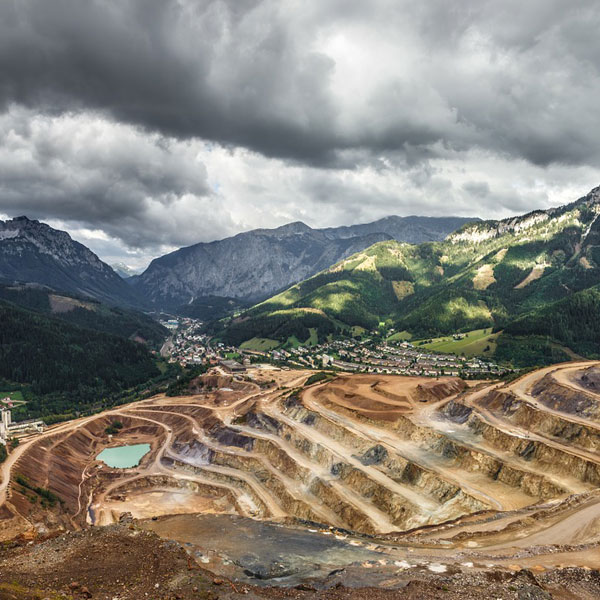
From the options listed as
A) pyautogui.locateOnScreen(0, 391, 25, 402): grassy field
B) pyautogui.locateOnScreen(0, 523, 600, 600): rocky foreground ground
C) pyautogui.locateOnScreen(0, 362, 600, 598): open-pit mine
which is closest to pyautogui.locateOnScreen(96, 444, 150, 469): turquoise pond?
pyautogui.locateOnScreen(0, 362, 600, 598): open-pit mine

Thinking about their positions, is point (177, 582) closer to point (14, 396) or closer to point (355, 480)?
point (355, 480)

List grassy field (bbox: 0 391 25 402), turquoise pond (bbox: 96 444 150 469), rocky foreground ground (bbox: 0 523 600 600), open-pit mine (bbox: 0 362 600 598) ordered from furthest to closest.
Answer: grassy field (bbox: 0 391 25 402) → turquoise pond (bbox: 96 444 150 469) → open-pit mine (bbox: 0 362 600 598) → rocky foreground ground (bbox: 0 523 600 600)

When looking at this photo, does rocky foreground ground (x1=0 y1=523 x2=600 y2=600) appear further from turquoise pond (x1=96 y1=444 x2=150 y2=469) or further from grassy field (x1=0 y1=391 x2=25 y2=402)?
grassy field (x1=0 y1=391 x2=25 y2=402)

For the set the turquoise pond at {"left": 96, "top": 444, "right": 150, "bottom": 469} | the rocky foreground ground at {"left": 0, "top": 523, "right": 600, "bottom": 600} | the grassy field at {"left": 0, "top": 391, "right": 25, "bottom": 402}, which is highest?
the rocky foreground ground at {"left": 0, "top": 523, "right": 600, "bottom": 600}

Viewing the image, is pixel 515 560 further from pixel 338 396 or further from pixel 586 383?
pixel 338 396

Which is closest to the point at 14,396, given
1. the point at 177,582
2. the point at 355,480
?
the point at 355,480

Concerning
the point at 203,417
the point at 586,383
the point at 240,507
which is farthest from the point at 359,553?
the point at 203,417
